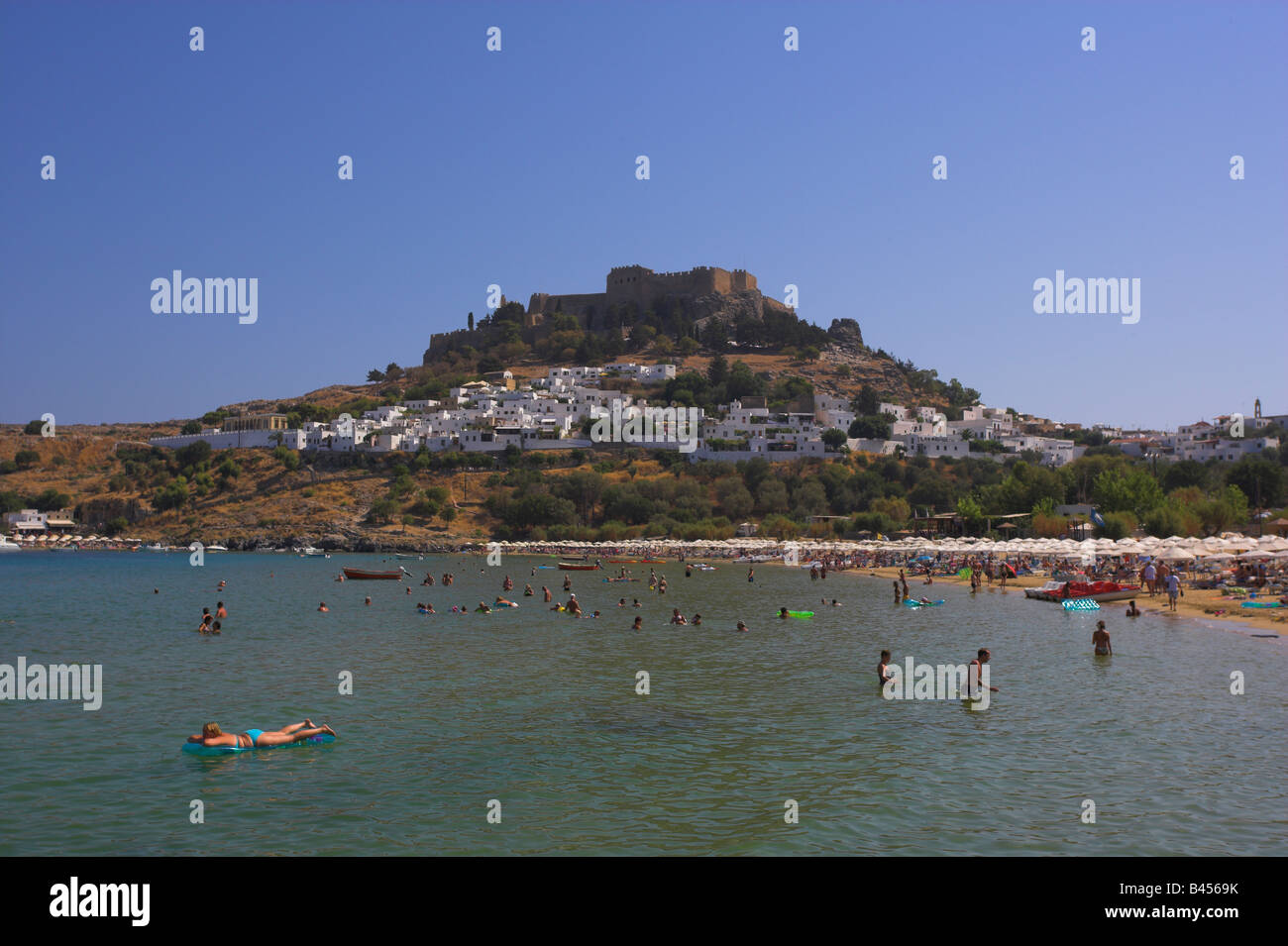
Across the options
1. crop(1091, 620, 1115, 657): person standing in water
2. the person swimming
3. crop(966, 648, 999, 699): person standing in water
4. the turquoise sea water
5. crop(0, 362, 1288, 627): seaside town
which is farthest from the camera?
crop(0, 362, 1288, 627): seaside town

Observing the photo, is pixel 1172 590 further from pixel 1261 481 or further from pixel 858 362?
pixel 858 362

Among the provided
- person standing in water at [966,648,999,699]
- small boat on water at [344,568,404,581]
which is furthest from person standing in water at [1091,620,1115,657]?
small boat on water at [344,568,404,581]

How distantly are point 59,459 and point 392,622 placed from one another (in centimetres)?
11138

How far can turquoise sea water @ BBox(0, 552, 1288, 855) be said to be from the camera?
33.3ft

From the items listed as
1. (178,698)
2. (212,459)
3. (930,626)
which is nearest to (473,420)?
(212,459)

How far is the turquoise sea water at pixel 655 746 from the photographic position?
1014 cm

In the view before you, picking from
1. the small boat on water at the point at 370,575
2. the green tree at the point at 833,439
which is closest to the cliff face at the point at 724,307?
the green tree at the point at 833,439

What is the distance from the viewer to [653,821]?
34.3 ft

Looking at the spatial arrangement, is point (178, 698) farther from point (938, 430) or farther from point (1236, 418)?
point (1236, 418)

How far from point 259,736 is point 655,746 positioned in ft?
20.3

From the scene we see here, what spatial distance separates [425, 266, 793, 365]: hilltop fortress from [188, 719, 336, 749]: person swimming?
4971 inches

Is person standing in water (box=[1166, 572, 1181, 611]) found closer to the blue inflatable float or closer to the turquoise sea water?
the turquoise sea water
